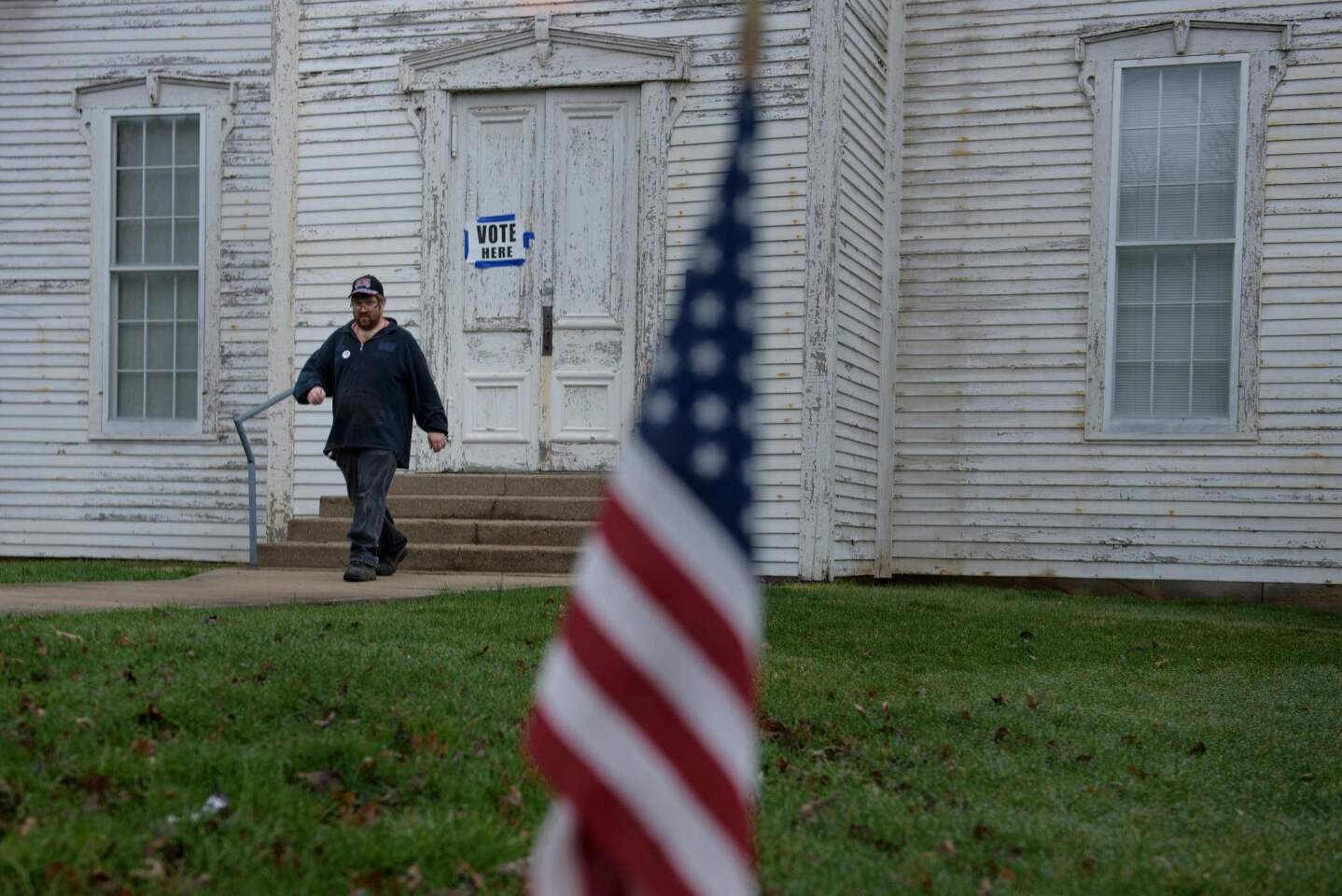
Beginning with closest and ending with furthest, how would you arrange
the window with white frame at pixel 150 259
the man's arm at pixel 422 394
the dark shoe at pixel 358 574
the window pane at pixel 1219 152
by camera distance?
the dark shoe at pixel 358 574
the man's arm at pixel 422 394
the window pane at pixel 1219 152
the window with white frame at pixel 150 259

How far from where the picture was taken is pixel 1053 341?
13.0 meters

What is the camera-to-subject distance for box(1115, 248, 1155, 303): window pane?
509 inches

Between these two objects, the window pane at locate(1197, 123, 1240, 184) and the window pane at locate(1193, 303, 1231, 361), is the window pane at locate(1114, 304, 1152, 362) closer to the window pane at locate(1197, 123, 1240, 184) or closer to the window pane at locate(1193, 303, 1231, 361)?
the window pane at locate(1193, 303, 1231, 361)

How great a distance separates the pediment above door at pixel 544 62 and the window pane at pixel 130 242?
149 inches

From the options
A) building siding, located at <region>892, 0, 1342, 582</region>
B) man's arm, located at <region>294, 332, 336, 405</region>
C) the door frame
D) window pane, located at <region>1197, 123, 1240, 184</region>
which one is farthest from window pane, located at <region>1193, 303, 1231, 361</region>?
man's arm, located at <region>294, 332, 336, 405</region>

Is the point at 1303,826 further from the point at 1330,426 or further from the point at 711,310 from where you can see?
the point at 1330,426

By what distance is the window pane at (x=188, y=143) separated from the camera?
47.8 ft

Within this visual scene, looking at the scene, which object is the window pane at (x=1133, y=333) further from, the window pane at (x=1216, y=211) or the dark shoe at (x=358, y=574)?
the dark shoe at (x=358, y=574)

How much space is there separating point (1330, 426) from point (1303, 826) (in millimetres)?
8304

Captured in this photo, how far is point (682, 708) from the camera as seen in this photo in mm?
2023

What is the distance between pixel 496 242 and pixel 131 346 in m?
4.52

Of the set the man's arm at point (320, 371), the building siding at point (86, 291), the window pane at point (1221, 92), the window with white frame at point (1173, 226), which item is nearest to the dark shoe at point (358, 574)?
the man's arm at point (320, 371)

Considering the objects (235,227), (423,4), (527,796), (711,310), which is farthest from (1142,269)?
(711,310)

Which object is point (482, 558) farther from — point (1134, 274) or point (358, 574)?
point (1134, 274)
